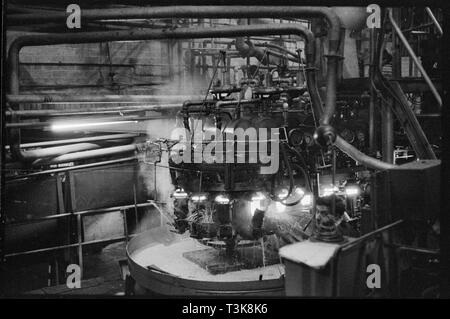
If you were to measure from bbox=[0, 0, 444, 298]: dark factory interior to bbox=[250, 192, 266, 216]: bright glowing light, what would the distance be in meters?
0.02

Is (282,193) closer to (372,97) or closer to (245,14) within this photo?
(372,97)

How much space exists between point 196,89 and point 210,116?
645 cm

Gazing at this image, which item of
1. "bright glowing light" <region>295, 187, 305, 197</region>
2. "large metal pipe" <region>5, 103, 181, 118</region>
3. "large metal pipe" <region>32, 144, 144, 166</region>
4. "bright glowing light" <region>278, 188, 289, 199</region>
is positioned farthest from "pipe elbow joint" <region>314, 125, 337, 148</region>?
"large metal pipe" <region>32, 144, 144, 166</region>

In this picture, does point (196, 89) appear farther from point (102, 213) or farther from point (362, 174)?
point (362, 174)

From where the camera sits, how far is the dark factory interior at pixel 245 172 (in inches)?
173

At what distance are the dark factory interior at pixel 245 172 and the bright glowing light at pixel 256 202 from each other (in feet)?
0.07

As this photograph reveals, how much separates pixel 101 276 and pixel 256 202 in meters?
3.70

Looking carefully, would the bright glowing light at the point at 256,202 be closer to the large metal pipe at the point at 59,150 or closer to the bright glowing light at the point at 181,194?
the bright glowing light at the point at 181,194

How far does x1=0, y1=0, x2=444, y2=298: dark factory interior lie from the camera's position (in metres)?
4.40

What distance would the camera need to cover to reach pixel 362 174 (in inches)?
305

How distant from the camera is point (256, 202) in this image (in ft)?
19.9
